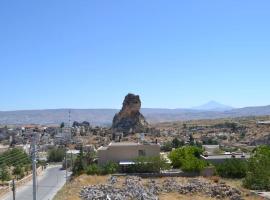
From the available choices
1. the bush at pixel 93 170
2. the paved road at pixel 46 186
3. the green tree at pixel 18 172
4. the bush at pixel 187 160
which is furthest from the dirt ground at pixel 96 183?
the green tree at pixel 18 172

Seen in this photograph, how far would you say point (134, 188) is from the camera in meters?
45.2

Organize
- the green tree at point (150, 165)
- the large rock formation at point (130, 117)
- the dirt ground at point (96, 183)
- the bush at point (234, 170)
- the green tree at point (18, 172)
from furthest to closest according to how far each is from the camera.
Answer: the large rock formation at point (130, 117) < the green tree at point (18, 172) < the green tree at point (150, 165) < the bush at point (234, 170) < the dirt ground at point (96, 183)

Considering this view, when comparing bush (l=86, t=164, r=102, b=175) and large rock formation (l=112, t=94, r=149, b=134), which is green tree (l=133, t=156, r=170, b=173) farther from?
large rock formation (l=112, t=94, r=149, b=134)

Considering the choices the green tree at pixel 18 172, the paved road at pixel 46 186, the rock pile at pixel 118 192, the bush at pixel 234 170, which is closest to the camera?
the rock pile at pixel 118 192

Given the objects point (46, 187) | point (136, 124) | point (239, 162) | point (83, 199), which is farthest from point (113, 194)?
point (136, 124)

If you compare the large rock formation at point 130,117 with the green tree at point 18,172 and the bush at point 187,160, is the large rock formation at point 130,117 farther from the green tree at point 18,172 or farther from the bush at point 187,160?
the bush at point 187,160

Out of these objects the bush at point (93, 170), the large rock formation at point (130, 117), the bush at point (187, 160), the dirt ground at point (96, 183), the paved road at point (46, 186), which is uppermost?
the large rock formation at point (130, 117)

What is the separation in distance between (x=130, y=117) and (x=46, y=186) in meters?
82.0

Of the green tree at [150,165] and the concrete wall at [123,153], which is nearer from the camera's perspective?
the green tree at [150,165]

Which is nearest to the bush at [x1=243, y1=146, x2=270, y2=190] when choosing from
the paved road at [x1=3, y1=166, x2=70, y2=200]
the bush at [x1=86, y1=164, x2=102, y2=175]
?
the bush at [x1=86, y1=164, x2=102, y2=175]

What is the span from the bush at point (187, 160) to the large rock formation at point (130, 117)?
64583 mm

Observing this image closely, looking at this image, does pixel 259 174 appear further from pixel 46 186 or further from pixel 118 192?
pixel 46 186

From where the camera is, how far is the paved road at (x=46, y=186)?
46812mm

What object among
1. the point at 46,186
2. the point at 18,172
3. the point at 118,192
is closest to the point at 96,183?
the point at 118,192
